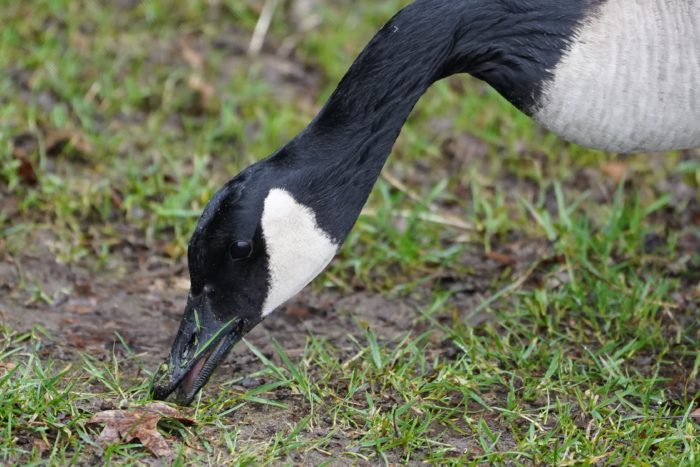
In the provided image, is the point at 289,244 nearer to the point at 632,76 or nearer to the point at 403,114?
the point at 403,114

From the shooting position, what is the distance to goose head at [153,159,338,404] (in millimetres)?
4340

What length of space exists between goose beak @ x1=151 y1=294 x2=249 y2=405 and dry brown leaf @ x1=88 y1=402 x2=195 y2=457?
0.15 m

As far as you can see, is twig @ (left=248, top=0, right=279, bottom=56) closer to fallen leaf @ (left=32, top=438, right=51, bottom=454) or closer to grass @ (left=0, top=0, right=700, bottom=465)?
grass @ (left=0, top=0, right=700, bottom=465)

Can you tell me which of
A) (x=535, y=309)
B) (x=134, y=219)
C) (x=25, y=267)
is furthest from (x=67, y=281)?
(x=535, y=309)

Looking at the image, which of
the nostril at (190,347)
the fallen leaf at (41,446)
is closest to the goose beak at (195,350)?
the nostril at (190,347)

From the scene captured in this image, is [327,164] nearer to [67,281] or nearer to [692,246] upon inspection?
[67,281]

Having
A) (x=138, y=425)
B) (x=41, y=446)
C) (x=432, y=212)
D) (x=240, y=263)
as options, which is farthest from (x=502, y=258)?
(x=41, y=446)

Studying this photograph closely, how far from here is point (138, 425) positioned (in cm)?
406

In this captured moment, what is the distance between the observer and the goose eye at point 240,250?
14.3 ft

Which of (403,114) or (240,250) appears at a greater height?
(403,114)

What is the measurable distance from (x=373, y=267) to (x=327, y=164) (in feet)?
5.75

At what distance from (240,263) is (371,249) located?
1941mm

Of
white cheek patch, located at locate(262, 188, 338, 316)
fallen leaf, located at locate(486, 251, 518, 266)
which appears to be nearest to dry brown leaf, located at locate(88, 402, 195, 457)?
white cheek patch, located at locate(262, 188, 338, 316)

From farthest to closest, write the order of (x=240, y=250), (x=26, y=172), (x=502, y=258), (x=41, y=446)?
1. (x=26, y=172)
2. (x=502, y=258)
3. (x=240, y=250)
4. (x=41, y=446)
